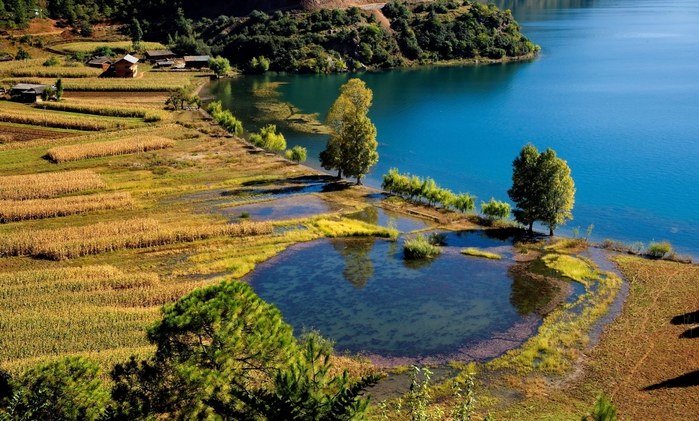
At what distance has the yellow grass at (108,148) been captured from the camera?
7544 cm

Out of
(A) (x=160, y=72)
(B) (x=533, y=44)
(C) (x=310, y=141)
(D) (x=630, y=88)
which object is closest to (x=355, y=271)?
(C) (x=310, y=141)

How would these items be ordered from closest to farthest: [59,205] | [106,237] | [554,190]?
[106,237], [554,190], [59,205]

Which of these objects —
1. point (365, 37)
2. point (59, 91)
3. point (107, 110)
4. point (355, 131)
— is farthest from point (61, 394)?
point (365, 37)

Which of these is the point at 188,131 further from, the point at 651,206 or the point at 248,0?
the point at 248,0

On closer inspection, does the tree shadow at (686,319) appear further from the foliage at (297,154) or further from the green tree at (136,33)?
the green tree at (136,33)

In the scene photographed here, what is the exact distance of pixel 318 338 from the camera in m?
35.6

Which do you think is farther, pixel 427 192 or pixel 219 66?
pixel 219 66

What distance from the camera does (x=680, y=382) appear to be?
32906 millimetres

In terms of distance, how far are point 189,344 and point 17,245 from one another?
34.3 m

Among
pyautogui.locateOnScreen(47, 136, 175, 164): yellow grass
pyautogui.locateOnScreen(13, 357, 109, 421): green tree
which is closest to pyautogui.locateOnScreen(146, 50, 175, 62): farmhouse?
pyautogui.locateOnScreen(47, 136, 175, 164): yellow grass

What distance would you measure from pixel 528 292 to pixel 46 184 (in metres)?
51.4

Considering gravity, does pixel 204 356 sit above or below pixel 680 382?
above

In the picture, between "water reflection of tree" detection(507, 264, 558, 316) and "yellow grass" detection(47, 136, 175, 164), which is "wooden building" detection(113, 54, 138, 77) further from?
"water reflection of tree" detection(507, 264, 558, 316)

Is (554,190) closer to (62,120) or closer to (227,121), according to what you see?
(227,121)
